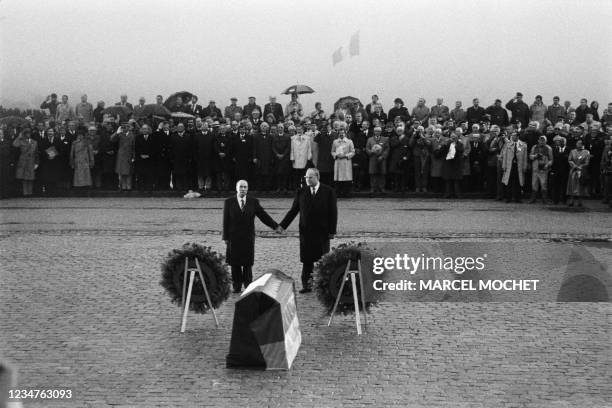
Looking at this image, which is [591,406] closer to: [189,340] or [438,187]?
[189,340]

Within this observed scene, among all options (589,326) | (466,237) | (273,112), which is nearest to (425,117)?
(273,112)

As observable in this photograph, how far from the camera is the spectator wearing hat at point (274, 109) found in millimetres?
29281

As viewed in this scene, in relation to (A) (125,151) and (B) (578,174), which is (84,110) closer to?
(A) (125,151)

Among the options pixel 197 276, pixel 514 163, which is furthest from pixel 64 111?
pixel 197 276

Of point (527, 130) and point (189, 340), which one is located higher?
point (527, 130)

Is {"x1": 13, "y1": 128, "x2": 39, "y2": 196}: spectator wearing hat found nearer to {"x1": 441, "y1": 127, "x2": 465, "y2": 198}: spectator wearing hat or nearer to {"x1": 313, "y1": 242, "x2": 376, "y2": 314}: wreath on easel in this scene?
{"x1": 441, "y1": 127, "x2": 465, "y2": 198}: spectator wearing hat

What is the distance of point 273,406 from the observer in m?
7.93

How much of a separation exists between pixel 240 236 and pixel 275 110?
54.2 feet

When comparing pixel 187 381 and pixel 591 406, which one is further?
pixel 187 381

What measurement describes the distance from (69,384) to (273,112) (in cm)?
2130

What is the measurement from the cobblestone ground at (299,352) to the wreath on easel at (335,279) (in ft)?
0.98

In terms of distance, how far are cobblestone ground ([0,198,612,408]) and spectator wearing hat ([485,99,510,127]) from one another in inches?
433

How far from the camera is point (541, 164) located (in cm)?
2462

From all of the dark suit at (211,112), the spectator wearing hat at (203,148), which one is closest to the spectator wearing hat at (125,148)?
the spectator wearing hat at (203,148)
